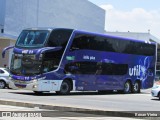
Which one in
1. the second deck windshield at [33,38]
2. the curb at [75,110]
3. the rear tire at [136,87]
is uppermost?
the second deck windshield at [33,38]

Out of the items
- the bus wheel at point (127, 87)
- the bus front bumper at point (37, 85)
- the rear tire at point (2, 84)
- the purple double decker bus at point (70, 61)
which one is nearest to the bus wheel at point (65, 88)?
the purple double decker bus at point (70, 61)

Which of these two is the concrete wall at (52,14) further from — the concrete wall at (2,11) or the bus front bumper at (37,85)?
the bus front bumper at (37,85)

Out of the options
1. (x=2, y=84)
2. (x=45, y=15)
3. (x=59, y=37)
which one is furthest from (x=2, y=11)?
(x=59, y=37)

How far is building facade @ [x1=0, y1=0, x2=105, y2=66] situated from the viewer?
41.3 metres

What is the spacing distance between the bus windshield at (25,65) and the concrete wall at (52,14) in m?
16.0

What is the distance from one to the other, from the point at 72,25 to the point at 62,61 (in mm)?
29529

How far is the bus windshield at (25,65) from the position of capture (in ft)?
81.0

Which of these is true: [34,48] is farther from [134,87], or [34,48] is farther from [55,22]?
[55,22]

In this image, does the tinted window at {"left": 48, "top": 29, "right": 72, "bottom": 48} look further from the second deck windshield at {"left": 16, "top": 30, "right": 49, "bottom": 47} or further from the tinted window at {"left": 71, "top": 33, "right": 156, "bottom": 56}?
the tinted window at {"left": 71, "top": 33, "right": 156, "bottom": 56}

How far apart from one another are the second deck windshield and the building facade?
1487 centimetres

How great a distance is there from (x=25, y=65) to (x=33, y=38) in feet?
5.38

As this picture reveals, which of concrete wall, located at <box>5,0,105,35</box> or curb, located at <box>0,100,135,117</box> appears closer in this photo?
curb, located at <box>0,100,135,117</box>

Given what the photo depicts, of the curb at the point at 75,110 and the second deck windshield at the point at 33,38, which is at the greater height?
the second deck windshield at the point at 33,38

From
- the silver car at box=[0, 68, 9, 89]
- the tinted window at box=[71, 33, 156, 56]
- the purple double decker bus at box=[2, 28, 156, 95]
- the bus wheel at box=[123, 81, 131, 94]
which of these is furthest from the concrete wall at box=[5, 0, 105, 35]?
the purple double decker bus at box=[2, 28, 156, 95]
